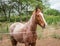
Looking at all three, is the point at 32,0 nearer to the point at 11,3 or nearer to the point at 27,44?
the point at 11,3

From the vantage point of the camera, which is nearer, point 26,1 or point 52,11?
point 26,1

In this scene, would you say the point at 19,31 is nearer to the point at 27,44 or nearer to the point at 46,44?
the point at 27,44

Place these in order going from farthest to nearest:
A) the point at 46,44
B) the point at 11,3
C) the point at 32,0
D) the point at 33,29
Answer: the point at 11,3, the point at 32,0, the point at 46,44, the point at 33,29

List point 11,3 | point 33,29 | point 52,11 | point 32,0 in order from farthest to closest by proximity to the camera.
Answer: point 52,11 → point 11,3 → point 32,0 → point 33,29

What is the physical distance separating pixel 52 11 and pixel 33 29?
18145 millimetres

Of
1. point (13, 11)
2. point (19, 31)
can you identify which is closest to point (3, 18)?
point (13, 11)

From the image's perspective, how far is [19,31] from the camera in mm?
6156

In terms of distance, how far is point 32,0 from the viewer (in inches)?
626

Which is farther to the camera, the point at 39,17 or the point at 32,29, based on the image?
the point at 32,29

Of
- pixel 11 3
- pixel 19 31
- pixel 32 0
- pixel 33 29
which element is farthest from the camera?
pixel 11 3

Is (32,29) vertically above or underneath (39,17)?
underneath

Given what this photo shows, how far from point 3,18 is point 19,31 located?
40.5 feet

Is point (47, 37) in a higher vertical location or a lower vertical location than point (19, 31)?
lower

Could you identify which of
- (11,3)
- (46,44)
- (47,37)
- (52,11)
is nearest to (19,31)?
(46,44)
